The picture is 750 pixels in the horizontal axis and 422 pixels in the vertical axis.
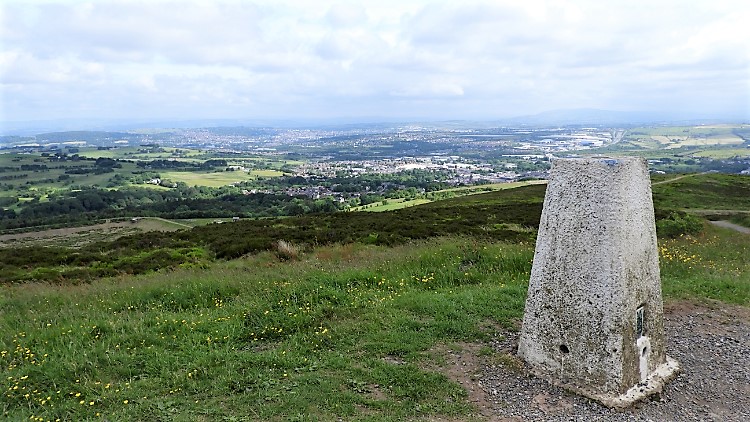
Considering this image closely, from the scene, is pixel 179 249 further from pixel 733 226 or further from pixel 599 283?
pixel 733 226

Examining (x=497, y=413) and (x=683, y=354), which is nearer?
(x=497, y=413)

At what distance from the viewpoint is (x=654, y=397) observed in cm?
632

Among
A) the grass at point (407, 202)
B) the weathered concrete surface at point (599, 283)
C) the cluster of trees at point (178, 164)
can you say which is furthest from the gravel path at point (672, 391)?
the cluster of trees at point (178, 164)

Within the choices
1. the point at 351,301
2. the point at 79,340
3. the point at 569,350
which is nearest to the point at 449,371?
the point at 569,350

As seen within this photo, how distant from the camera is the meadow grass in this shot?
6.07 metres

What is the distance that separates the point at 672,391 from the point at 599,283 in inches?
74.3

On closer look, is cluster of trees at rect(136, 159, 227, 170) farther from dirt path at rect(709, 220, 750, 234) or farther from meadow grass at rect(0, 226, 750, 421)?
meadow grass at rect(0, 226, 750, 421)

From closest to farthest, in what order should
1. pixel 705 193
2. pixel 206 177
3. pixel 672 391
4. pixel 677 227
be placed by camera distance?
pixel 672 391, pixel 677 227, pixel 705 193, pixel 206 177

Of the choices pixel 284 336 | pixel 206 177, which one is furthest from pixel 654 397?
pixel 206 177

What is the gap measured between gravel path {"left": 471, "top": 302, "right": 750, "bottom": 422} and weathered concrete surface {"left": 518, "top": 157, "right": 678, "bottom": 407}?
0.75 ft

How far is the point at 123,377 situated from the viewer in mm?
6805

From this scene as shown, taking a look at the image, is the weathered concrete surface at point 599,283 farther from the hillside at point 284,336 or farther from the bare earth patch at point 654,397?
the hillside at point 284,336

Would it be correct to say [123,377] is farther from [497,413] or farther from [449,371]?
[497,413]

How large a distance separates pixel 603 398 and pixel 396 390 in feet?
8.55
